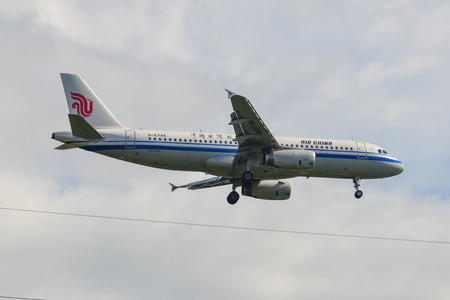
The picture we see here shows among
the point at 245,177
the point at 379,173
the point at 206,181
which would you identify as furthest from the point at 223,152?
the point at 379,173

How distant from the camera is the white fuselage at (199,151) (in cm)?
5872

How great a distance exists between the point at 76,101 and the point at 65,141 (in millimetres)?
4370

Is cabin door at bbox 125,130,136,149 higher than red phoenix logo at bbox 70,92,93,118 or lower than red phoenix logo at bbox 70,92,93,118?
lower

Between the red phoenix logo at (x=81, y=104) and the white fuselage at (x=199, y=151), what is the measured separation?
120 inches

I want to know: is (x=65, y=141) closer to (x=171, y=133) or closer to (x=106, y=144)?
(x=106, y=144)

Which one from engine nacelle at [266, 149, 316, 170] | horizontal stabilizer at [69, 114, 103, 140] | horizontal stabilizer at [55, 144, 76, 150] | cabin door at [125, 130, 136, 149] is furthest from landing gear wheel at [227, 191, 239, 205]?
horizontal stabilizer at [55, 144, 76, 150]

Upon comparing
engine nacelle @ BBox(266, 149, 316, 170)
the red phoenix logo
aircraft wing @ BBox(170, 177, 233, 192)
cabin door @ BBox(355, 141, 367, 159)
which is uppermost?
the red phoenix logo

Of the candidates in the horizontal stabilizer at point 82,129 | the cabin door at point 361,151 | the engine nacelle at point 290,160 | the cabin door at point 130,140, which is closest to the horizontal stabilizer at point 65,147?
the horizontal stabilizer at point 82,129

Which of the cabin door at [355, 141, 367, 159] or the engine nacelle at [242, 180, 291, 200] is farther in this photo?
the engine nacelle at [242, 180, 291, 200]

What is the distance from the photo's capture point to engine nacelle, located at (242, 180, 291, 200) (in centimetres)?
6519

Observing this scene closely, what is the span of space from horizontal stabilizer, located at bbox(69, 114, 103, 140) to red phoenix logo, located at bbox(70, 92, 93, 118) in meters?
3.49

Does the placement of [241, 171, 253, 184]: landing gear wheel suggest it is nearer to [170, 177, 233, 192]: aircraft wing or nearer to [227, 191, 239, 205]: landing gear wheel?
[227, 191, 239, 205]: landing gear wheel

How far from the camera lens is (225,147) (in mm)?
60375

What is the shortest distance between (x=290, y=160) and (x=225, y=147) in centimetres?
458
